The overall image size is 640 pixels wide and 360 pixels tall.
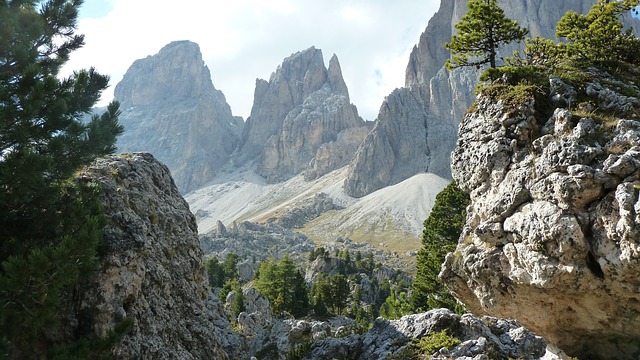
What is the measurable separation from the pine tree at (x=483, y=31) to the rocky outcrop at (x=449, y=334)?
1738 centimetres

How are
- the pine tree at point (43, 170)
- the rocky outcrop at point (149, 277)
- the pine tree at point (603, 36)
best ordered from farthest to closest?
the pine tree at point (603, 36)
the rocky outcrop at point (149, 277)
the pine tree at point (43, 170)

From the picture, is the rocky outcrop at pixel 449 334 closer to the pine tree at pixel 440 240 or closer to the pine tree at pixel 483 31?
the pine tree at pixel 483 31

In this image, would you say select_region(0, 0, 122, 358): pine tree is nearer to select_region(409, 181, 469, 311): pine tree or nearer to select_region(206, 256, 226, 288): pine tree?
select_region(409, 181, 469, 311): pine tree

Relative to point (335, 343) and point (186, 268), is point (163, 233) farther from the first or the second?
point (335, 343)

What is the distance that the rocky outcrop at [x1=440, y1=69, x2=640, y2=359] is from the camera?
57.7 ft

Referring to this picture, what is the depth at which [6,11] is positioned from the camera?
11.7 m

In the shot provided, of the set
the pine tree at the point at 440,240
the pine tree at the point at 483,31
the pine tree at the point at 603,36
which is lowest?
the pine tree at the point at 440,240

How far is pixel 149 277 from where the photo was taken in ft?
46.7

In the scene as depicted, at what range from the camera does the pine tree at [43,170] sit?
8.64m

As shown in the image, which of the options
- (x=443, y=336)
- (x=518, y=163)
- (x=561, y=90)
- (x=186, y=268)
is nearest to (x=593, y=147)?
(x=518, y=163)

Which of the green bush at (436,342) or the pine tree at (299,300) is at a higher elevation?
the green bush at (436,342)

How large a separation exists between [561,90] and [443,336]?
50.4 feet

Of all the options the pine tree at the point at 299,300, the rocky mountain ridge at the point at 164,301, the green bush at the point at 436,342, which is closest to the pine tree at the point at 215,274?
the pine tree at the point at 299,300

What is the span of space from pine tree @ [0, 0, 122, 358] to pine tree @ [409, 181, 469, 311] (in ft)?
94.6
